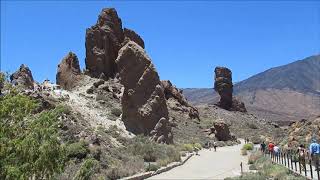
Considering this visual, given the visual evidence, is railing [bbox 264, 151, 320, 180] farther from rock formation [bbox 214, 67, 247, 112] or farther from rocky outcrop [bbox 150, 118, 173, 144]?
rock formation [bbox 214, 67, 247, 112]

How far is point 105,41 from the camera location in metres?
57.2

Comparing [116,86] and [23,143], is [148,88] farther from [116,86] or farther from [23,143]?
[23,143]

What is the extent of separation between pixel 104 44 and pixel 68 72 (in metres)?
5.42

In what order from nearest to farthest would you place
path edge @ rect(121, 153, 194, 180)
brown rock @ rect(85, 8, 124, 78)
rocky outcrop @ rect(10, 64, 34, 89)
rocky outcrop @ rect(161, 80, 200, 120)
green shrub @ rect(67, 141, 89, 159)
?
path edge @ rect(121, 153, 194, 180) < green shrub @ rect(67, 141, 89, 159) < rocky outcrop @ rect(10, 64, 34, 89) < brown rock @ rect(85, 8, 124, 78) < rocky outcrop @ rect(161, 80, 200, 120)

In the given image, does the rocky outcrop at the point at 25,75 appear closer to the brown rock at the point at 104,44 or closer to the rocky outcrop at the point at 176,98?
the brown rock at the point at 104,44

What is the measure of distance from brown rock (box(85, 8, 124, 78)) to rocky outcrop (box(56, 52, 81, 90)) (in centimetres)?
171

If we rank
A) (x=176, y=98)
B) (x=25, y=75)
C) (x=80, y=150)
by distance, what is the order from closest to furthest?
(x=80, y=150), (x=25, y=75), (x=176, y=98)

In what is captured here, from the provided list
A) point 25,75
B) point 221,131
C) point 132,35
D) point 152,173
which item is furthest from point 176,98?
point 152,173

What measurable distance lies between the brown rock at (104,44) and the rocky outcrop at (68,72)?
1.71 meters

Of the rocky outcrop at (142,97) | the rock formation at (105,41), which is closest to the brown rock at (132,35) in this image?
the rock formation at (105,41)

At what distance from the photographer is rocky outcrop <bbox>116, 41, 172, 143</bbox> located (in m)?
35.1

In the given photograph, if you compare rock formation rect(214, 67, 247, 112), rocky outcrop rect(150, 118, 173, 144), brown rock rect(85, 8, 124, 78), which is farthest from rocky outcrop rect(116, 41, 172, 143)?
rock formation rect(214, 67, 247, 112)

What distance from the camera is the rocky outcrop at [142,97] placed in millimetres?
35125

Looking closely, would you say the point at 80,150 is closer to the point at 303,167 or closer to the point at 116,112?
the point at 303,167
